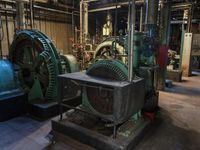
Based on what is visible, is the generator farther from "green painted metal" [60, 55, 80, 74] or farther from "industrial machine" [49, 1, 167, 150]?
"green painted metal" [60, 55, 80, 74]

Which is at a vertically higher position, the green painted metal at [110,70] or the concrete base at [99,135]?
the green painted metal at [110,70]

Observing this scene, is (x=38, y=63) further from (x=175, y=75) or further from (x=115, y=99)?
(x=175, y=75)

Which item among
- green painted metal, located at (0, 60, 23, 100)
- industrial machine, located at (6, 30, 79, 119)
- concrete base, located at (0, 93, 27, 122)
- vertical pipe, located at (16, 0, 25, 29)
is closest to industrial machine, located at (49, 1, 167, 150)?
industrial machine, located at (6, 30, 79, 119)

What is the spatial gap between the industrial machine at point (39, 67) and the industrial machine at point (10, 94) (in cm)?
16

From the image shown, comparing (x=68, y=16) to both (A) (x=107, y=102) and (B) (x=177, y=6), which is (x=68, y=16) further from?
(A) (x=107, y=102)

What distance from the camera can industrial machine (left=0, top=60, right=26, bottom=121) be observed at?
9.69ft

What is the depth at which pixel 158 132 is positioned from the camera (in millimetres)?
2688

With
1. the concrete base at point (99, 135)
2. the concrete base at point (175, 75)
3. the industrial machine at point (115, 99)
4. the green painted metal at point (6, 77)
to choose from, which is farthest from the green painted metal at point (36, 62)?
the concrete base at point (175, 75)

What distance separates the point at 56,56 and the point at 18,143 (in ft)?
5.13

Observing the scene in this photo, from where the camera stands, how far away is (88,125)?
2535 mm

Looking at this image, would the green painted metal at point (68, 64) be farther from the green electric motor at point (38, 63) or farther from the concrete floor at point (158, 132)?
the concrete floor at point (158, 132)

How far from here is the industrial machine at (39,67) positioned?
125 inches

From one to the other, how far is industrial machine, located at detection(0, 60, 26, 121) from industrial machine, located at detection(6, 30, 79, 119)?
0.16 m

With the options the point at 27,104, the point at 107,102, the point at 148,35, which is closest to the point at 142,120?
the point at 107,102
